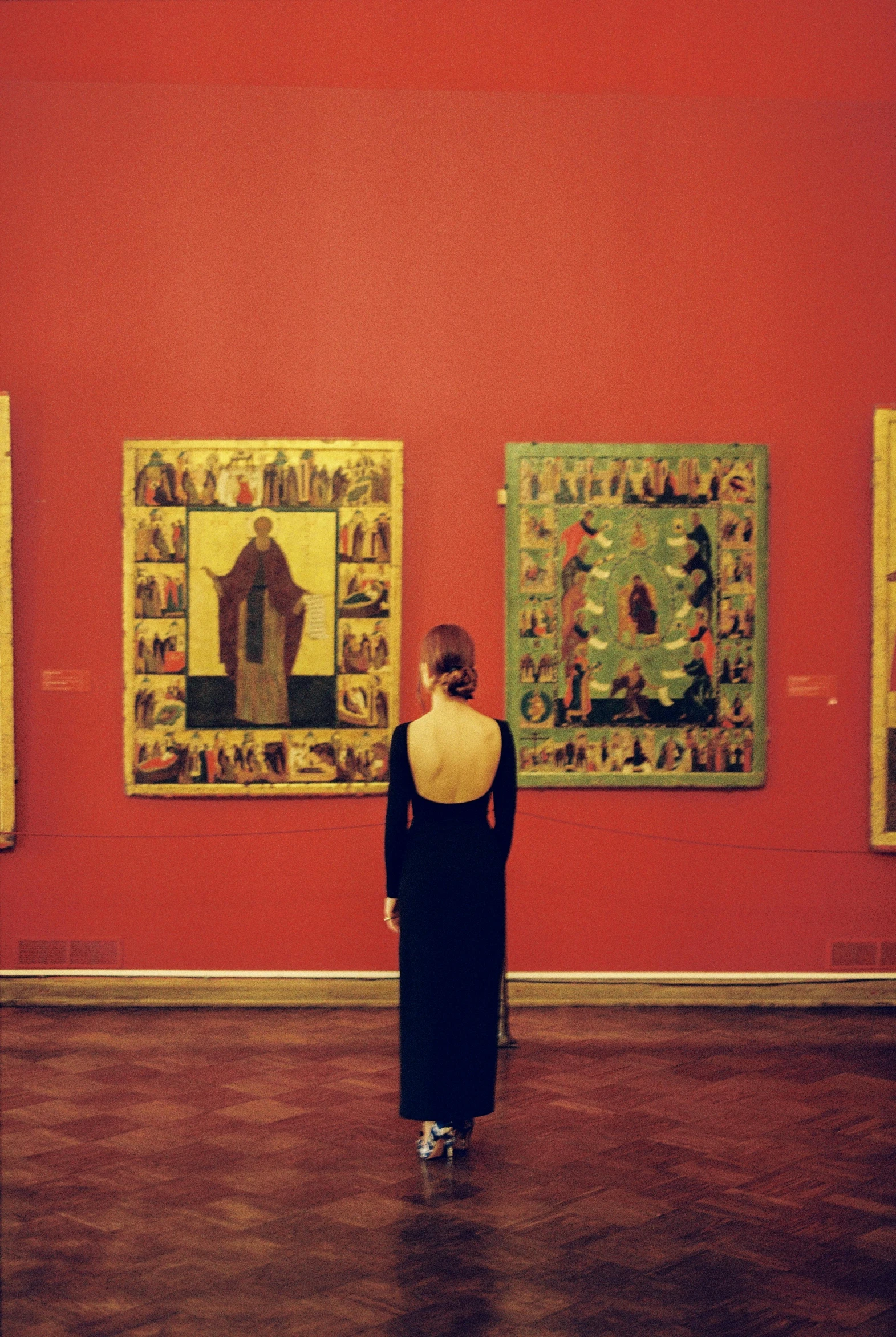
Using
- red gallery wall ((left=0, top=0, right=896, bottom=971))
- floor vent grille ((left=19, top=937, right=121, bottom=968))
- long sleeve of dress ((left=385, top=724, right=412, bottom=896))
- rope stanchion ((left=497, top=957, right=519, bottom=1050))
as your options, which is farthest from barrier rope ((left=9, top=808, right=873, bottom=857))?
long sleeve of dress ((left=385, top=724, right=412, bottom=896))

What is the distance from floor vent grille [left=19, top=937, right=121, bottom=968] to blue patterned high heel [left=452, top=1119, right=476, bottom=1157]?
3.11 metres

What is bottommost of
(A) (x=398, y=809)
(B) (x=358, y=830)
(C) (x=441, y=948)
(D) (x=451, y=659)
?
(C) (x=441, y=948)

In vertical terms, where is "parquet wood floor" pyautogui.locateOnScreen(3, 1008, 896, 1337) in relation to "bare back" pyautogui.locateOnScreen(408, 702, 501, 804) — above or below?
below

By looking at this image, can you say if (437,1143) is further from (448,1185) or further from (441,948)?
(441,948)

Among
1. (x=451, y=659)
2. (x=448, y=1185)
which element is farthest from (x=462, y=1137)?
(x=451, y=659)

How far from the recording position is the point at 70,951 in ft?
25.1

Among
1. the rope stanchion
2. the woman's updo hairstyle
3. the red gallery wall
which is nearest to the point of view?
the woman's updo hairstyle

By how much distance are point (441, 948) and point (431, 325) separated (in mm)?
3895

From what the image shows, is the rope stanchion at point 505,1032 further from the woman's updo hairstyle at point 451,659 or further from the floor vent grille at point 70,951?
the floor vent grille at point 70,951

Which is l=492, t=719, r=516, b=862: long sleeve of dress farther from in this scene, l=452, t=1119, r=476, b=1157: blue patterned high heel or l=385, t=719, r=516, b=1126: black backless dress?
l=452, t=1119, r=476, b=1157: blue patterned high heel

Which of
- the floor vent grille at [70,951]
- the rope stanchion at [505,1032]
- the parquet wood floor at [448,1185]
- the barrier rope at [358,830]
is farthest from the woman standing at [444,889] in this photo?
the floor vent grille at [70,951]

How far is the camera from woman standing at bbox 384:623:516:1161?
498 centimetres

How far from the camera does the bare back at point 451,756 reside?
16.3ft

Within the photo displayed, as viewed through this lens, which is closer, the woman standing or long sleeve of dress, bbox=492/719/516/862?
the woman standing
